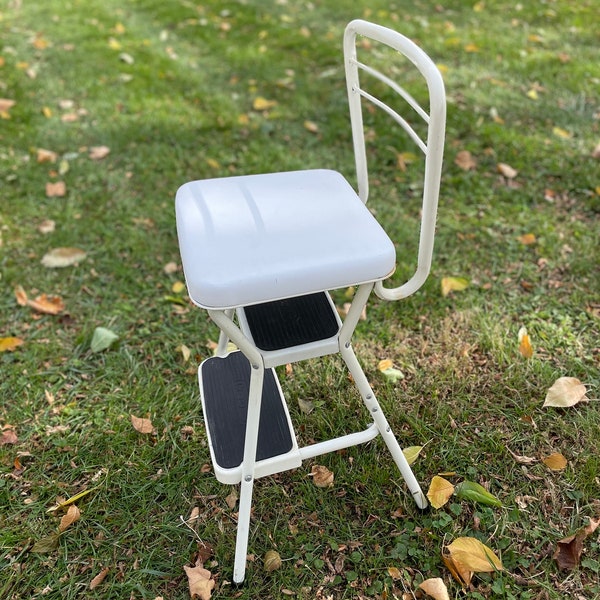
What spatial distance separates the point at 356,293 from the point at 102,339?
139cm

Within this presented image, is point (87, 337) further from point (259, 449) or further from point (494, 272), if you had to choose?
point (494, 272)

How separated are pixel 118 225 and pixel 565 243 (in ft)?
7.48

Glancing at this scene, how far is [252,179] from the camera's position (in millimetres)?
1463

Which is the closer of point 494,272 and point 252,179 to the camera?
point 252,179

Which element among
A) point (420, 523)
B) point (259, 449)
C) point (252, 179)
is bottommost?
point (420, 523)

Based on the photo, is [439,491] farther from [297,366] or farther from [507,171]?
[507,171]

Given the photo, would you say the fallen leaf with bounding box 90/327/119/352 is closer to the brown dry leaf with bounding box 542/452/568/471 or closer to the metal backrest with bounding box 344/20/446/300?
the metal backrest with bounding box 344/20/446/300

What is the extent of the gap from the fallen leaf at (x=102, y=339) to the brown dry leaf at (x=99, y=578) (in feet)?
2.98

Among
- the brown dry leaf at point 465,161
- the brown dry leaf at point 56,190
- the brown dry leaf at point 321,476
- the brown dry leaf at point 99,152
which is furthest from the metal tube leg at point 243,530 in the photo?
the brown dry leaf at point 99,152

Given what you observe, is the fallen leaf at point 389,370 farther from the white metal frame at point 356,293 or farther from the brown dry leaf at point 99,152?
the brown dry leaf at point 99,152

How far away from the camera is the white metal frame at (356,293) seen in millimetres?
1094

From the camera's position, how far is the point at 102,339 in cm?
230

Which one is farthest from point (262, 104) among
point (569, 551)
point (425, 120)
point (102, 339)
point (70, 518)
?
point (569, 551)

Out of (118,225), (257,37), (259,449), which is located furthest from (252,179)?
(257,37)
